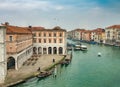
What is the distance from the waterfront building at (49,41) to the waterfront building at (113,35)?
59.2m

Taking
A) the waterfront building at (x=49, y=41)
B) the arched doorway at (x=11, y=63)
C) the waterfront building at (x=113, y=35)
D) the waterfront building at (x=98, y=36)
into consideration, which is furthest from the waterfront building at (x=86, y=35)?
the arched doorway at (x=11, y=63)

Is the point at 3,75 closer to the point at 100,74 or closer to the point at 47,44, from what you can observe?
the point at 100,74

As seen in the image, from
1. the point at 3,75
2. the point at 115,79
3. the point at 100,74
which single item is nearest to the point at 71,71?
the point at 100,74

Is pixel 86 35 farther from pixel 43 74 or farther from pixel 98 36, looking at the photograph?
pixel 43 74

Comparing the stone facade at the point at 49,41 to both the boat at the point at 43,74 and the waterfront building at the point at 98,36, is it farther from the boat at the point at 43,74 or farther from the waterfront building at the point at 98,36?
the waterfront building at the point at 98,36

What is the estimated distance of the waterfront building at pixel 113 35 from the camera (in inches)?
4913

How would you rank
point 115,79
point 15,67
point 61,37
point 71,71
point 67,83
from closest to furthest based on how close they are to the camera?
1. point 67,83
2. point 115,79
3. point 15,67
4. point 71,71
5. point 61,37

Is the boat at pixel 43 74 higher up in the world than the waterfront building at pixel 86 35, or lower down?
lower down

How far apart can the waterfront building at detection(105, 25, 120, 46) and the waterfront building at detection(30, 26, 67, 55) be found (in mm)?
59213

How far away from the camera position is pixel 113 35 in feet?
428

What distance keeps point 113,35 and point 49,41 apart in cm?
7157

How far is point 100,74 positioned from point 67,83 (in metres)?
8.40

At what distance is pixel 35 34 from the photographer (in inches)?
2591

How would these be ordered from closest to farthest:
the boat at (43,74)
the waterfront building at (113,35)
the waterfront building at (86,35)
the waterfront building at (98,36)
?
the boat at (43,74), the waterfront building at (113,35), the waterfront building at (98,36), the waterfront building at (86,35)
